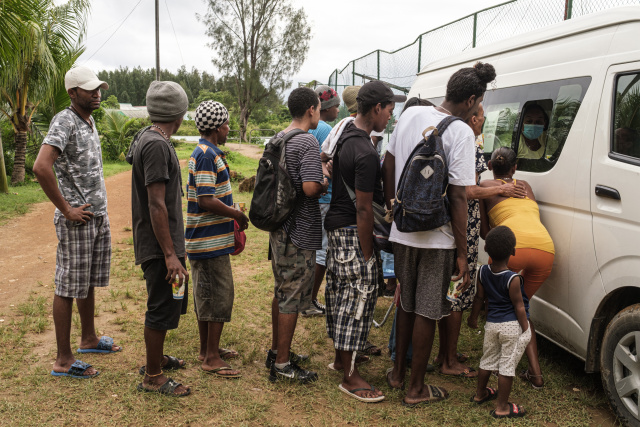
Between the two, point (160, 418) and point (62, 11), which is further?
point (62, 11)

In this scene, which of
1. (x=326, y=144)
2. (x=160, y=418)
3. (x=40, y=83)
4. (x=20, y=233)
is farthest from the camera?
(x=40, y=83)

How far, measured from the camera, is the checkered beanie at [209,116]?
350cm

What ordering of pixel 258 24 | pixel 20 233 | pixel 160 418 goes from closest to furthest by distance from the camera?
1. pixel 160 418
2. pixel 20 233
3. pixel 258 24

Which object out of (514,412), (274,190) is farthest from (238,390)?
(514,412)

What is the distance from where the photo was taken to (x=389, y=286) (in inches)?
199

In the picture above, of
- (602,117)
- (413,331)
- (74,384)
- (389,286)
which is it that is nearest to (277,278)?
(413,331)

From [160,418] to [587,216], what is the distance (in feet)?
9.52

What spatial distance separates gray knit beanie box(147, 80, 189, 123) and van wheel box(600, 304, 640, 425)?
301 cm

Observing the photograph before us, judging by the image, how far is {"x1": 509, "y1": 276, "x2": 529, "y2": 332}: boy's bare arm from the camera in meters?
3.02

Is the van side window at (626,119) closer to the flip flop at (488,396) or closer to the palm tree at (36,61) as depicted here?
the flip flop at (488,396)

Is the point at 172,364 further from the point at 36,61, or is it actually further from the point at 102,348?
the point at 36,61

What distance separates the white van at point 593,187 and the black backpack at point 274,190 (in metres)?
1.80

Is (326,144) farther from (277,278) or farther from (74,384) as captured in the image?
(74,384)

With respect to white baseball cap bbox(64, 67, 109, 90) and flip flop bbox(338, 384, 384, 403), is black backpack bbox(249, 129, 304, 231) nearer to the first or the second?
flip flop bbox(338, 384, 384, 403)
